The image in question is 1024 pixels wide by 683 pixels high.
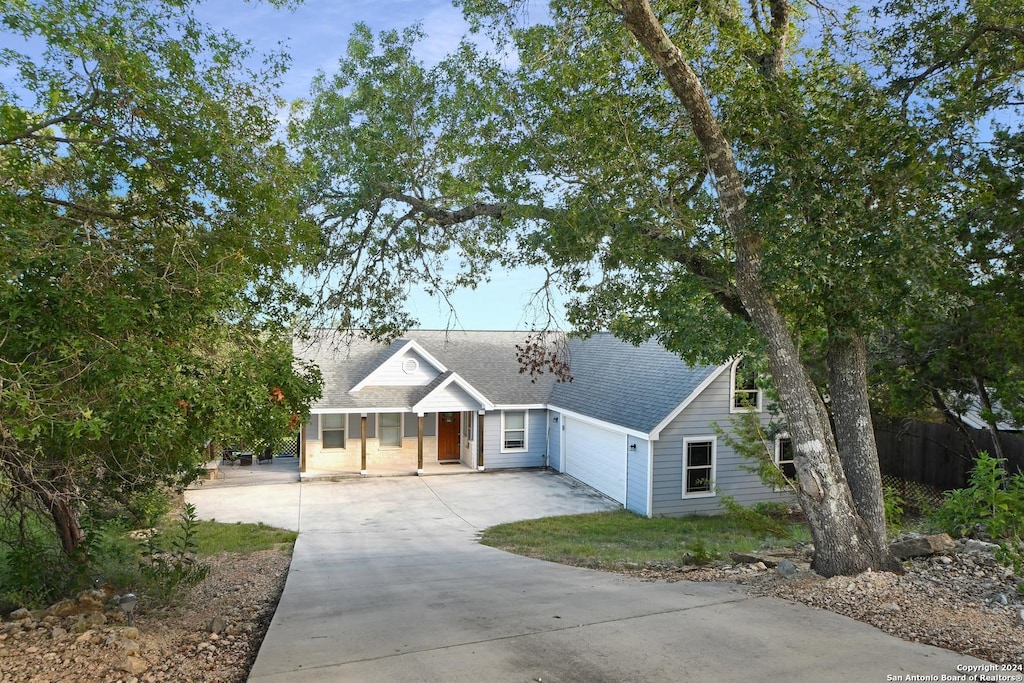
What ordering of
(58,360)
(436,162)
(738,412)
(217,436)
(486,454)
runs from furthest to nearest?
(486,454) → (738,412) → (436,162) → (217,436) → (58,360)

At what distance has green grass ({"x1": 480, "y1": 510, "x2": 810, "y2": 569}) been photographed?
11.0 meters

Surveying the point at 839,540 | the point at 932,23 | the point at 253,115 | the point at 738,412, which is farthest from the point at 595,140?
the point at 738,412

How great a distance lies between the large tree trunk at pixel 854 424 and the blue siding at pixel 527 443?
14706 mm

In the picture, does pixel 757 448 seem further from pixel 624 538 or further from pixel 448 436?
pixel 448 436

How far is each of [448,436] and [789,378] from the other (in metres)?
17.5

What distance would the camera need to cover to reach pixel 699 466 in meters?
17.5

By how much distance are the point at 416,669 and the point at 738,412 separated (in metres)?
14.0

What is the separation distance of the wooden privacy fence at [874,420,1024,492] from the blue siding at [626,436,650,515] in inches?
240

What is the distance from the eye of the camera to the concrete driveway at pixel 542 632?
4.96 meters

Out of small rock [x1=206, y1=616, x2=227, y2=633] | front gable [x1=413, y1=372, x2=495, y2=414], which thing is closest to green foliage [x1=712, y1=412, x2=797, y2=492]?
front gable [x1=413, y1=372, x2=495, y2=414]

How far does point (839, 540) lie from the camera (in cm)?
755

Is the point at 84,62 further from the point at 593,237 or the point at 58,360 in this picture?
the point at 593,237

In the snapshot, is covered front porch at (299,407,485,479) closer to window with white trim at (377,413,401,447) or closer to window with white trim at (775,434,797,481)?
window with white trim at (377,413,401,447)

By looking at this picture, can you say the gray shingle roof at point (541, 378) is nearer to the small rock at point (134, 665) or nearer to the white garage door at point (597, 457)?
the white garage door at point (597, 457)
